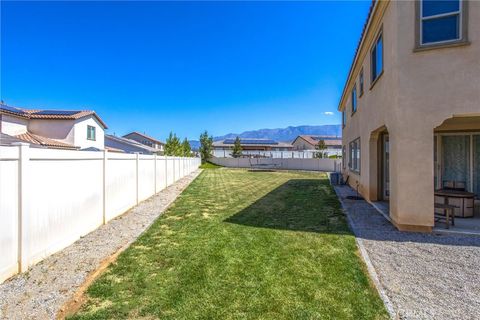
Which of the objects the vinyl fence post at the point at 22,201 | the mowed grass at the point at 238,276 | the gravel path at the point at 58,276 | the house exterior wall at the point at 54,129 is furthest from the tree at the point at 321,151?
the vinyl fence post at the point at 22,201

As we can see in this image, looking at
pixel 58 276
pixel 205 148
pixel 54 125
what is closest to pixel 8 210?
pixel 58 276

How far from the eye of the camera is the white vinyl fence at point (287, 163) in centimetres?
3353

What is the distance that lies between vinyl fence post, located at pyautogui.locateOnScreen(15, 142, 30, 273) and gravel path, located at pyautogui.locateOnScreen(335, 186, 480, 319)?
528 centimetres

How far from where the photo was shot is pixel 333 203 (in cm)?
1042

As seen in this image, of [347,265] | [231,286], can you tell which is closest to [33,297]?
[231,286]

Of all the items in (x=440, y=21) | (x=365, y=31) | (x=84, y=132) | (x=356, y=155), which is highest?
(x=365, y=31)

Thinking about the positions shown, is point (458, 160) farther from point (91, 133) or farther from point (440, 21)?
point (91, 133)

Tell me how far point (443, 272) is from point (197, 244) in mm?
4296

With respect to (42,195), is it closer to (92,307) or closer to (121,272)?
(121,272)

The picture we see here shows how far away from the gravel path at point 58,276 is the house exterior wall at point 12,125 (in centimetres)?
2150

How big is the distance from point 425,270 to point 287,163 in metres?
35.5

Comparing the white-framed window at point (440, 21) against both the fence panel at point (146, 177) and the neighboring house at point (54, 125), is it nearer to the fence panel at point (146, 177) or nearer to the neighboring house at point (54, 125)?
the fence panel at point (146, 177)

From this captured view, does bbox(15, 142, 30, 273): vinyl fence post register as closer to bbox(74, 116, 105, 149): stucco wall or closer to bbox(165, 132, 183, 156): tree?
bbox(74, 116, 105, 149): stucco wall

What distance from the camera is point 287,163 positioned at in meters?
39.6
